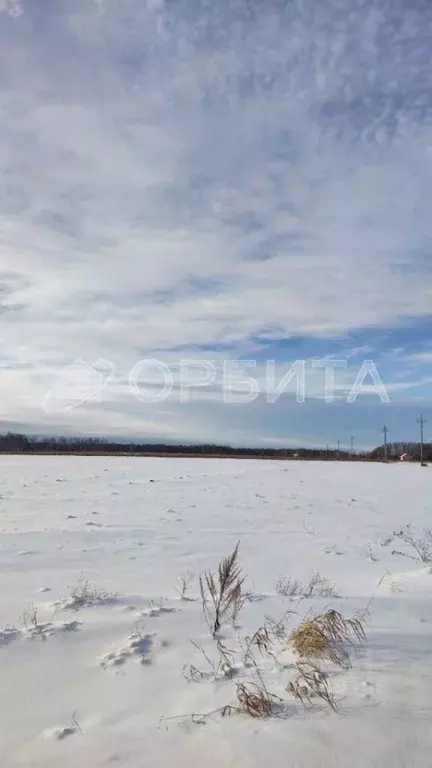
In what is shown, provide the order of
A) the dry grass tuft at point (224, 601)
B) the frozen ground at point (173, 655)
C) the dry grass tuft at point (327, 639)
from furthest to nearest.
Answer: the dry grass tuft at point (224, 601) < the dry grass tuft at point (327, 639) < the frozen ground at point (173, 655)

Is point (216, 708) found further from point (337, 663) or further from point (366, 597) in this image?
point (366, 597)

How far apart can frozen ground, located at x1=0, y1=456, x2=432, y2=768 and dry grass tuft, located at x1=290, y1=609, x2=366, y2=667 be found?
0.12 meters

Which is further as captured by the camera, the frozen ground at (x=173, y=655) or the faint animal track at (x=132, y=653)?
the faint animal track at (x=132, y=653)

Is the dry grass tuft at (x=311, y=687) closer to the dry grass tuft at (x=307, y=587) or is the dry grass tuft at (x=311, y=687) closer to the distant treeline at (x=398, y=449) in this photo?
the dry grass tuft at (x=307, y=587)

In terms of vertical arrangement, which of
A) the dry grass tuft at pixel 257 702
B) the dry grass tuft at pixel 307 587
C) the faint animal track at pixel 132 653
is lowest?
the dry grass tuft at pixel 307 587

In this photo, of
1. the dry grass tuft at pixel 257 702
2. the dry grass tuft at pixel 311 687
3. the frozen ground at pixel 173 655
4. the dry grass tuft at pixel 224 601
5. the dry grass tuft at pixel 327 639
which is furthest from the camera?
the dry grass tuft at pixel 224 601

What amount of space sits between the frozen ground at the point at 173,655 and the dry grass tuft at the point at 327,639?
4.5 inches

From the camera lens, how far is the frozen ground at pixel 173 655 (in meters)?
3.03

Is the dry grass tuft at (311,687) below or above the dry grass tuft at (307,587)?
above

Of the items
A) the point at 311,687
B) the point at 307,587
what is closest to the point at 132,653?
the point at 311,687

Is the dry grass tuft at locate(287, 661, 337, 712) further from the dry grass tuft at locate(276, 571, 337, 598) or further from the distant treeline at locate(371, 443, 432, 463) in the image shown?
the distant treeline at locate(371, 443, 432, 463)

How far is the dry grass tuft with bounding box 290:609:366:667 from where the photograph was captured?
4.20 meters

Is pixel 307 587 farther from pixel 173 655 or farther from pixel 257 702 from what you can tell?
pixel 257 702

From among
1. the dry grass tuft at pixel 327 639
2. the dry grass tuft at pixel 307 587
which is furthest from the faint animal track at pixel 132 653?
the dry grass tuft at pixel 307 587
